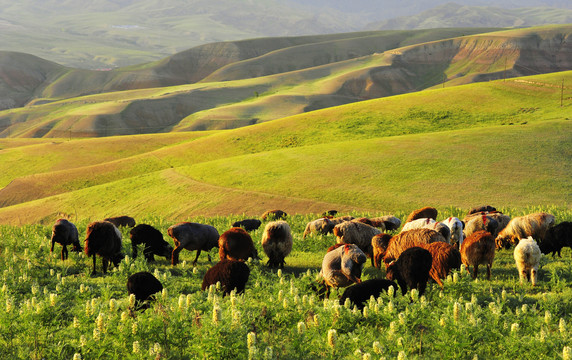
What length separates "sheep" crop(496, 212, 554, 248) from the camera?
19.7 metres

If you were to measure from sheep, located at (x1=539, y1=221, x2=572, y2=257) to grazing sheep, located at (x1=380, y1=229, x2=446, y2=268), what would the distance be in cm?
555

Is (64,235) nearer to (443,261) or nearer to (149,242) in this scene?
(149,242)

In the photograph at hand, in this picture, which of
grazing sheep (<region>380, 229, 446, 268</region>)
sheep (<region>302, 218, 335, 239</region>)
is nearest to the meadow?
grazing sheep (<region>380, 229, 446, 268</region>)

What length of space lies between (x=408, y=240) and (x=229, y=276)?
5844 mm

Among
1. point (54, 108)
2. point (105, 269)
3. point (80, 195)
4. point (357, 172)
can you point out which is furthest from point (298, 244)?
point (54, 108)

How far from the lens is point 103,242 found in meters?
16.9

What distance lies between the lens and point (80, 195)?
53000mm

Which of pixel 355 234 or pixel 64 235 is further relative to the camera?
pixel 64 235

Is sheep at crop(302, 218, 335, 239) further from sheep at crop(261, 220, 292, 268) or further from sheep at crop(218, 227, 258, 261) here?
sheep at crop(218, 227, 258, 261)

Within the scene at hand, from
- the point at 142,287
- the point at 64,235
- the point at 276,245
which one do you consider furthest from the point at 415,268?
the point at 64,235

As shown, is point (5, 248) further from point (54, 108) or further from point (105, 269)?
point (54, 108)

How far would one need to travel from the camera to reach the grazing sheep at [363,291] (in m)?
11.8

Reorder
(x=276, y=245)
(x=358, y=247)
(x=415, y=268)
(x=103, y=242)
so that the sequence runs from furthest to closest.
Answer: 1. (x=276, y=245)
2. (x=358, y=247)
3. (x=103, y=242)
4. (x=415, y=268)

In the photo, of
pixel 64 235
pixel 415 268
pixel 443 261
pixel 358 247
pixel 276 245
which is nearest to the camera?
pixel 415 268
